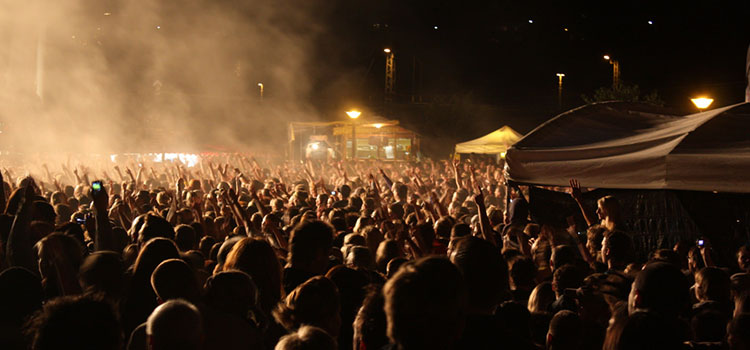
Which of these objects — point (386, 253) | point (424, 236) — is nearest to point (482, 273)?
point (386, 253)

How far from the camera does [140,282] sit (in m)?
3.70

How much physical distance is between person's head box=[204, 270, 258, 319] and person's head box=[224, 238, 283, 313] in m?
0.41

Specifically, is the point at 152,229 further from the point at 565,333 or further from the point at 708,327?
the point at 708,327

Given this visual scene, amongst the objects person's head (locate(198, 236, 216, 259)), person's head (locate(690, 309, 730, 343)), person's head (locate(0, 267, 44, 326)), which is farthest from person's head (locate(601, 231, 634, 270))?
person's head (locate(0, 267, 44, 326))

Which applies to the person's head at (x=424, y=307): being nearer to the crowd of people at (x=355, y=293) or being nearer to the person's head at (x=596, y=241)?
the crowd of people at (x=355, y=293)

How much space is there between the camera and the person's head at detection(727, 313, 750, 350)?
9.66 feet

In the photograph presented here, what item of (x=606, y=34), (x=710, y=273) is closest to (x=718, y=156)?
(x=710, y=273)

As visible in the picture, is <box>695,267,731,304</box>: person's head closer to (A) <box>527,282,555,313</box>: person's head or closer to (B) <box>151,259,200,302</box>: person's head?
(A) <box>527,282,555,313</box>: person's head

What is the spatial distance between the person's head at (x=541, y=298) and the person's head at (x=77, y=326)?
2.76 meters

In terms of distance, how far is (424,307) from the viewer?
1.99 metres

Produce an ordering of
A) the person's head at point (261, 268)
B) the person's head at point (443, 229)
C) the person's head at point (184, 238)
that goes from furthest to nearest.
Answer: the person's head at point (443, 229)
the person's head at point (184, 238)
the person's head at point (261, 268)

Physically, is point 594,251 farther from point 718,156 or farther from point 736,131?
point 736,131

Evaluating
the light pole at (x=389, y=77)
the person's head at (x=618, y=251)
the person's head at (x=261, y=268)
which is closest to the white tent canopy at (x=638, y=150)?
the person's head at (x=618, y=251)

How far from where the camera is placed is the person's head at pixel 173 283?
10.9 ft
